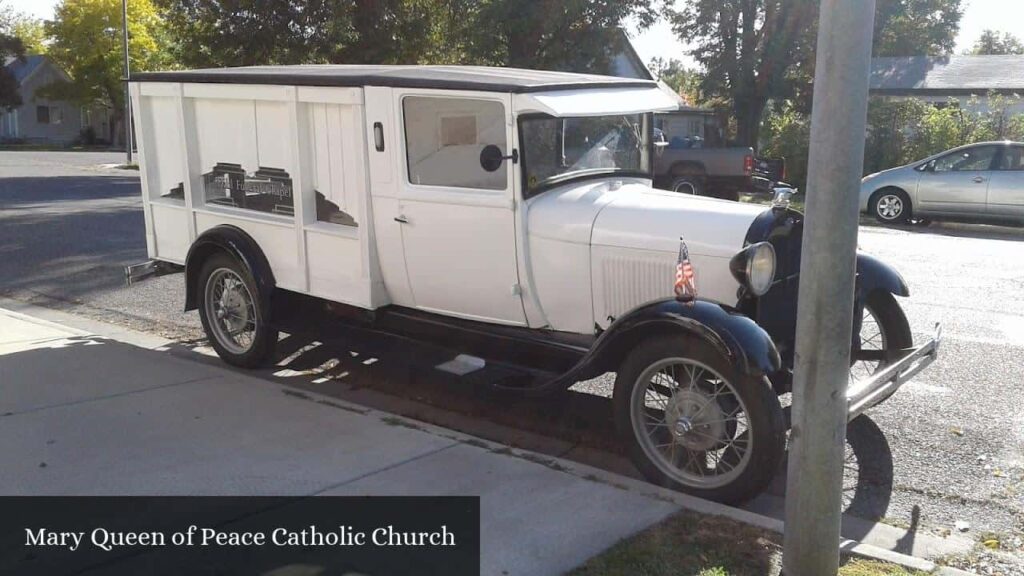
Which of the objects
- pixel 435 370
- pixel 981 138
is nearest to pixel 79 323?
pixel 435 370

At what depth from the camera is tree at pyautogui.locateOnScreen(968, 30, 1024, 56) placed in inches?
3273

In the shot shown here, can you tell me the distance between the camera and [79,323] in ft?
28.3

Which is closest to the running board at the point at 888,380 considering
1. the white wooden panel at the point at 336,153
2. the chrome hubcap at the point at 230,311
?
the white wooden panel at the point at 336,153

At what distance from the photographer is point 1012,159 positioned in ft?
50.6

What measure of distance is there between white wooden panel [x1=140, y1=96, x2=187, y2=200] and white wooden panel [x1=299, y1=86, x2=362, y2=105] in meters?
1.48

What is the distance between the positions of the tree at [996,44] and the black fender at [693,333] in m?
89.7

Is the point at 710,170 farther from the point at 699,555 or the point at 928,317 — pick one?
the point at 699,555

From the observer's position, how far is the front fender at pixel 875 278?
5.68 m

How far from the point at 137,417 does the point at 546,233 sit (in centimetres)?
267

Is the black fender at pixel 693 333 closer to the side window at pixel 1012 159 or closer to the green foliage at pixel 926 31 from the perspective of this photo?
the side window at pixel 1012 159

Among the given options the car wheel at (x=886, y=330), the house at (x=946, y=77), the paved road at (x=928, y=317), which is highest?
the house at (x=946, y=77)

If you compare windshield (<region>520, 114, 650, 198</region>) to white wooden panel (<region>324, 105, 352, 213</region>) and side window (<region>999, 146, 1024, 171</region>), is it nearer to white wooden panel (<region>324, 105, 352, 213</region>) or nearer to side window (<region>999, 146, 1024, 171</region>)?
white wooden panel (<region>324, 105, 352, 213</region>)

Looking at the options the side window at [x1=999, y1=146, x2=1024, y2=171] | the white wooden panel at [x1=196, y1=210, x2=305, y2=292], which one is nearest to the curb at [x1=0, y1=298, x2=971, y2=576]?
the white wooden panel at [x1=196, y1=210, x2=305, y2=292]

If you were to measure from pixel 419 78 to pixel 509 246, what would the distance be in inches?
→ 47.0
